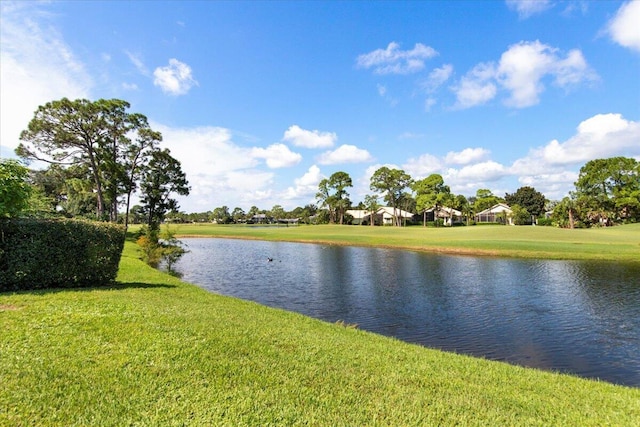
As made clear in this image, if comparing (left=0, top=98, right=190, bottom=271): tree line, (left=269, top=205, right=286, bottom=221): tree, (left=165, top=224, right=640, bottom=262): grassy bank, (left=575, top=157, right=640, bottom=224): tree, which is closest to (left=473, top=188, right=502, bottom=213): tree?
(left=575, top=157, right=640, bottom=224): tree

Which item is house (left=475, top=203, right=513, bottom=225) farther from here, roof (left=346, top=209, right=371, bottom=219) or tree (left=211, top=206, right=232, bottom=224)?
tree (left=211, top=206, right=232, bottom=224)

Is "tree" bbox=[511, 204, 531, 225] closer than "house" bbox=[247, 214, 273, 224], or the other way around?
"tree" bbox=[511, 204, 531, 225]

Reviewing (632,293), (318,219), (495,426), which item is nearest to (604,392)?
(495,426)

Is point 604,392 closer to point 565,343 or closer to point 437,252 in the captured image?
point 565,343

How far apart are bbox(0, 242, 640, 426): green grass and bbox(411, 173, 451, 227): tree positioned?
272ft

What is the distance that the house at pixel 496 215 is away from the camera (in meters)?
97.4

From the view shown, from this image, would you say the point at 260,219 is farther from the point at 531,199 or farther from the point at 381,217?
the point at 531,199

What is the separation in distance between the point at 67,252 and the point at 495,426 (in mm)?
10837

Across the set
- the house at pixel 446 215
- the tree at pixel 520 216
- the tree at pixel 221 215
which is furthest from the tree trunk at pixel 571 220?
the tree at pixel 221 215

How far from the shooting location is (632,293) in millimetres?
17656

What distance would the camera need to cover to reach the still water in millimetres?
10808

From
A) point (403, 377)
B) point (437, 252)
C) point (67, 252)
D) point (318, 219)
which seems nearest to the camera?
point (403, 377)

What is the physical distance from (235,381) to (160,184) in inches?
2119

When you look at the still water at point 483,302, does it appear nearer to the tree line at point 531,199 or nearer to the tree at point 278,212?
the tree line at point 531,199
